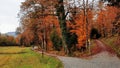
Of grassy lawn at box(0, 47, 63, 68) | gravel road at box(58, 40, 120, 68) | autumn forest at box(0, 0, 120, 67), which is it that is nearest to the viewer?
gravel road at box(58, 40, 120, 68)

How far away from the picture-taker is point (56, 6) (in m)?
25.9

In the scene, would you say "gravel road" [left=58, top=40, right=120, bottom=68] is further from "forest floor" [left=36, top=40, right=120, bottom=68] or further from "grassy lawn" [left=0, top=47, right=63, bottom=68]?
"grassy lawn" [left=0, top=47, right=63, bottom=68]

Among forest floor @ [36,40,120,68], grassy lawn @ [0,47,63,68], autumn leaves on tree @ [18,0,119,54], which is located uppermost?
autumn leaves on tree @ [18,0,119,54]

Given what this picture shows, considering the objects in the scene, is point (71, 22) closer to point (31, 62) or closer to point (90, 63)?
point (31, 62)

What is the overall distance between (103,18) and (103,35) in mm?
5810

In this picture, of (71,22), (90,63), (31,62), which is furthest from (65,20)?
(71,22)

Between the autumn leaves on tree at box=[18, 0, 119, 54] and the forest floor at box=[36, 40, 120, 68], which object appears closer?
the forest floor at box=[36, 40, 120, 68]

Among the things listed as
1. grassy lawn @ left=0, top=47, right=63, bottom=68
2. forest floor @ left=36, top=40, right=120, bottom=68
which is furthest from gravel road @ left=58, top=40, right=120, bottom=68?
grassy lawn @ left=0, top=47, right=63, bottom=68

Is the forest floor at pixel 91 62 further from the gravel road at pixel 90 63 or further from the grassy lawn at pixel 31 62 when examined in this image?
the grassy lawn at pixel 31 62

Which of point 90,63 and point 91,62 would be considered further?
point 91,62

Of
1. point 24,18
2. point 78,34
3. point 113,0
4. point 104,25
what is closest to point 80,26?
point 78,34

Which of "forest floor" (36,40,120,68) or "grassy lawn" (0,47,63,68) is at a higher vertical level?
"forest floor" (36,40,120,68)

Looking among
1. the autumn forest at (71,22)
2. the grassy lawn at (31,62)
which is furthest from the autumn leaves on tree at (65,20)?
the grassy lawn at (31,62)

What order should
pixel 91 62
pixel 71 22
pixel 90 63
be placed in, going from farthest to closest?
1. pixel 71 22
2. pixel 91 62
3. pixel 90 63
